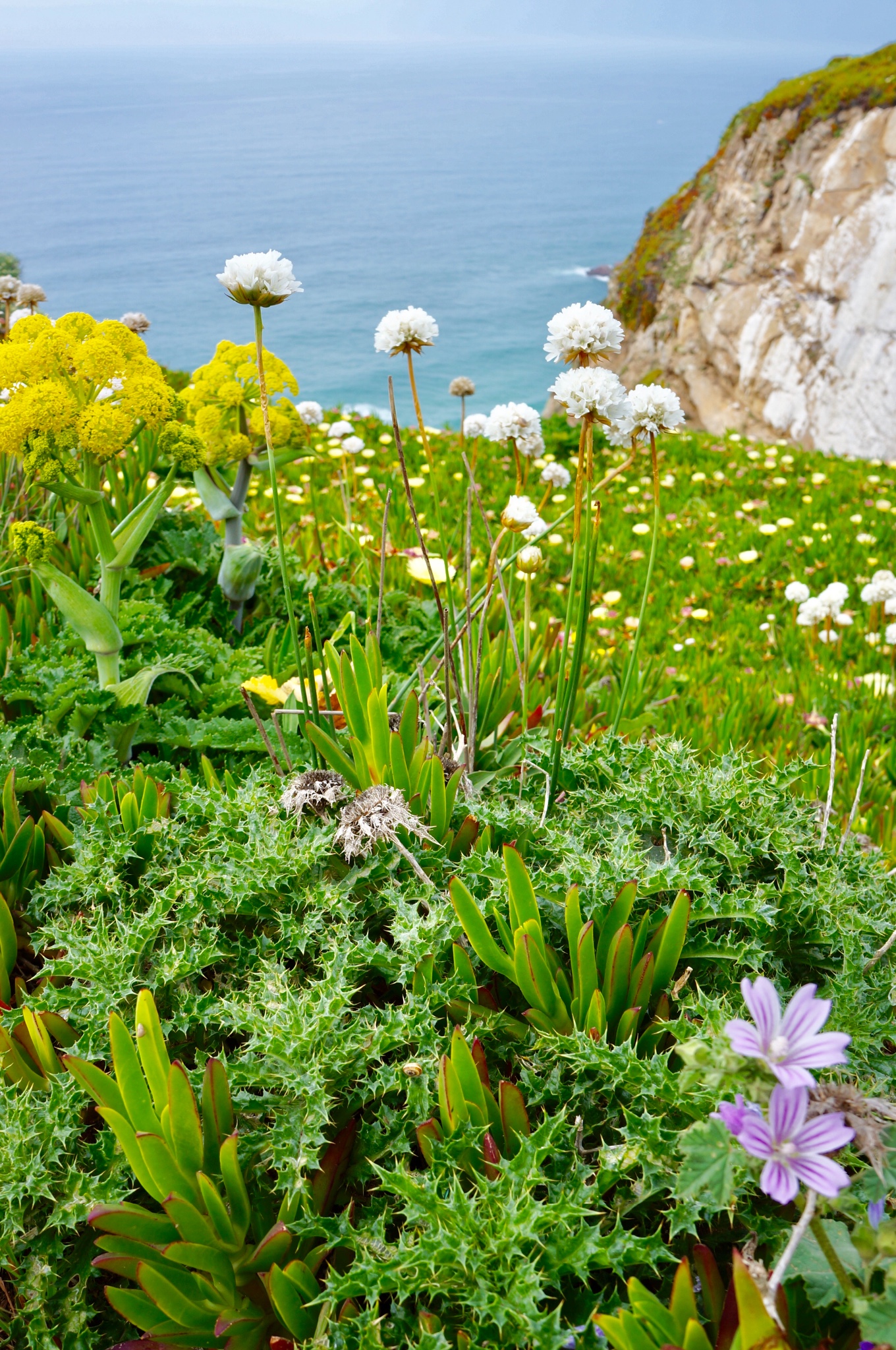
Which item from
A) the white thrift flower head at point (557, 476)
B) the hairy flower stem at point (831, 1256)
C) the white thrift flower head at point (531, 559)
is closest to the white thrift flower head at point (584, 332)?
the white thrift flower head at point (531, 559)

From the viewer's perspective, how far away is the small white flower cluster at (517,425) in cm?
195

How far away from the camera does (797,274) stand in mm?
13078

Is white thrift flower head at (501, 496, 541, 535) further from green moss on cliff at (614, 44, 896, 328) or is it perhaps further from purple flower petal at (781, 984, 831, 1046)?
green moss on cliff at (614, 44, 896, 328)

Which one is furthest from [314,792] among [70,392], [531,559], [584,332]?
[70,392]

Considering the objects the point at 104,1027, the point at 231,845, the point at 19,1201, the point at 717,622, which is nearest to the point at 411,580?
the point at 717,622

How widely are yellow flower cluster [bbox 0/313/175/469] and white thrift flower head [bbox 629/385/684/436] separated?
110 centimetres

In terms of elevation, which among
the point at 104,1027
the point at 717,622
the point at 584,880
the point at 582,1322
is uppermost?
the point at 584,880

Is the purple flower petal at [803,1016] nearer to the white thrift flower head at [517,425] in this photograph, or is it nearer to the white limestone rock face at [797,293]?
the white thrift flower head at [517,425]

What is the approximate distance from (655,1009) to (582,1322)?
0.43 m

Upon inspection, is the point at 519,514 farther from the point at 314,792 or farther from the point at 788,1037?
the point at 788,1037

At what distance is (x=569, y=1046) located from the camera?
1.19 m

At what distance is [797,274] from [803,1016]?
1454cm

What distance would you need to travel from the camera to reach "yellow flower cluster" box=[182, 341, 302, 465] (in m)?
2.51

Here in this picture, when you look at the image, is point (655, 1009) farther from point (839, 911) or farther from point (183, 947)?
point (183, 947)
